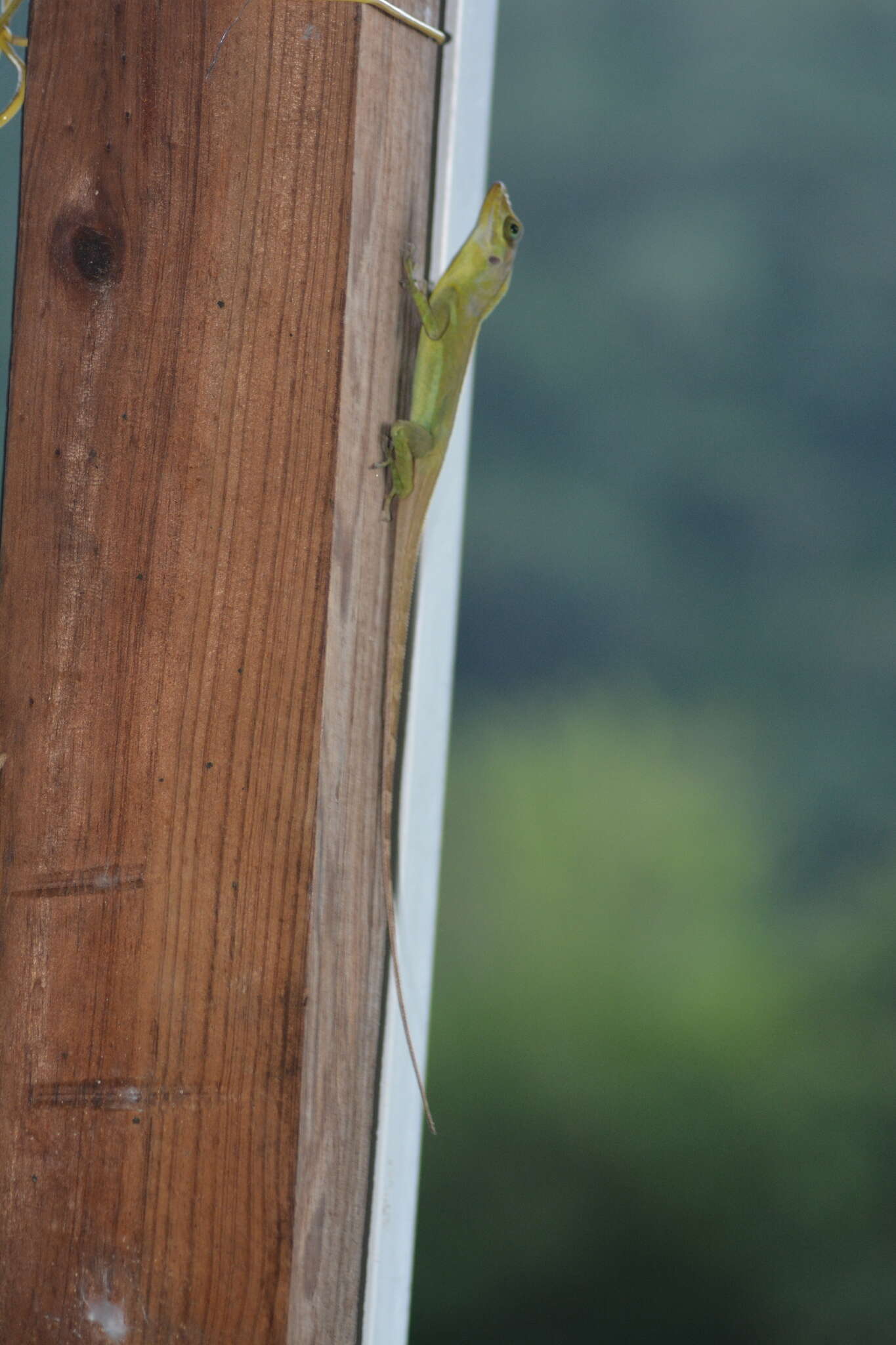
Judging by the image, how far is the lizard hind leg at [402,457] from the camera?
1.01 metres

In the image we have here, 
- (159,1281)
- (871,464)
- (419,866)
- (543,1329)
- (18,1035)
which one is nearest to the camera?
(159,1281)

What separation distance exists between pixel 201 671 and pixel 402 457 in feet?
0.72

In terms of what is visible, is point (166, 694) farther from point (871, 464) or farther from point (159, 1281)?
point (871, 464)

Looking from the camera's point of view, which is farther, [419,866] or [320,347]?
[419,866]

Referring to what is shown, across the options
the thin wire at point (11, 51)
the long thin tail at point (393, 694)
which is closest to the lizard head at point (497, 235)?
the long thin tail at point (393, 694)

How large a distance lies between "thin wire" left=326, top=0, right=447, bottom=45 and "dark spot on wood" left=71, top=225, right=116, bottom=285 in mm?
275

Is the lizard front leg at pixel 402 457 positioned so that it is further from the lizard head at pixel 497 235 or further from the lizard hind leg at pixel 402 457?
the lizard head at pixel 497 235

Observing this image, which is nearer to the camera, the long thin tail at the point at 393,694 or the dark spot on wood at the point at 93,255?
the long thin tail at the point at 393,694

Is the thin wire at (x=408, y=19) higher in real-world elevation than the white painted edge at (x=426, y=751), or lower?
higher

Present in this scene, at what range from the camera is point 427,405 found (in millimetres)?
1090

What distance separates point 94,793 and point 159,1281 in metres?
0.35

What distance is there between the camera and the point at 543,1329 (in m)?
2.98

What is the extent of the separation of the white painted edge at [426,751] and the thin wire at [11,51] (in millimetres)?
358

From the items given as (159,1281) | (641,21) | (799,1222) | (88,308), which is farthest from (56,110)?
(799,1222)
